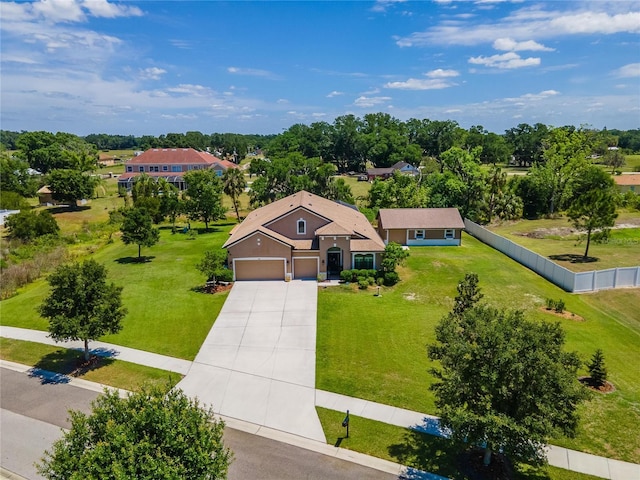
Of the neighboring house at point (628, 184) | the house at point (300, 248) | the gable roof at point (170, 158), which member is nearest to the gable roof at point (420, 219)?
the house at point (300, 248)

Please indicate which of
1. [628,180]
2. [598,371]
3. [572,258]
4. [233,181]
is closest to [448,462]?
[598,371]

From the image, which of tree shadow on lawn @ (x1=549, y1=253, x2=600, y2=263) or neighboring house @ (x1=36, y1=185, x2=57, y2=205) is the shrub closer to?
tree shadow on lawn @ (x1=549, y1=253, x2=600, y2=263)

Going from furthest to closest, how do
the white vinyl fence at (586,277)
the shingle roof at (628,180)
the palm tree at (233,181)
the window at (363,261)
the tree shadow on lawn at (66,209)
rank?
the shingle roof at (628,180), the tree shadow on lawn at (66,209), the palm tree at (233,181), the window at (363,261), the white vinyl fence at (586,277)

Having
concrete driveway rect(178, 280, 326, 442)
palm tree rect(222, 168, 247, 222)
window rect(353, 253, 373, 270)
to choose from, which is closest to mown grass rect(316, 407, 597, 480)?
concrete driveway rect(178, 280, 326, 442)

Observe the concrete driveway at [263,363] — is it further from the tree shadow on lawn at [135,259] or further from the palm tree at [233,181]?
the palm tree at [233,181]

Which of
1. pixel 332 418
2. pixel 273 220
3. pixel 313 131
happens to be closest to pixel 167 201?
pixel 273 220

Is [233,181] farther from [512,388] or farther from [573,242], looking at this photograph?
[512,388]

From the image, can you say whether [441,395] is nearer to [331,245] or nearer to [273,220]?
[331,245]
